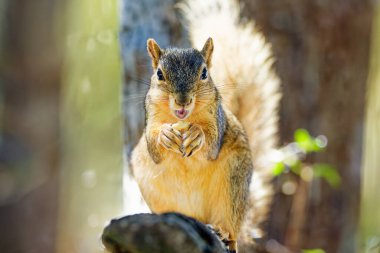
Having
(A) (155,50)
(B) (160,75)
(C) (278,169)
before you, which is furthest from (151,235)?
(C) (278,169)

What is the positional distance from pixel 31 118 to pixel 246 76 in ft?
8.48

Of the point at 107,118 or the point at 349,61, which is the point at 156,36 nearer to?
the point at 349,61

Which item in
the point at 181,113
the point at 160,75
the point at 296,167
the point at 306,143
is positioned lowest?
the point at 296,167

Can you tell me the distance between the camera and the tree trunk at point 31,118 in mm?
5047

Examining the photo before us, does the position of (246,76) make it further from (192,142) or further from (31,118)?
(31,118)

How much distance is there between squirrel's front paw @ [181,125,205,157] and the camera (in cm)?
208

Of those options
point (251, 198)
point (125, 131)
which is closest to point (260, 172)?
point (251, 198)

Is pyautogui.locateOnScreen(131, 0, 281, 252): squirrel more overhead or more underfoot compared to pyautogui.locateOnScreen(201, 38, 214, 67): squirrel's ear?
more underfoot

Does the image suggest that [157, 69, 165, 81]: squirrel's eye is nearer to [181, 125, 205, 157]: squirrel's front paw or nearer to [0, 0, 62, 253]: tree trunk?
[181, 125, 205, 157]: squirrel's front paw

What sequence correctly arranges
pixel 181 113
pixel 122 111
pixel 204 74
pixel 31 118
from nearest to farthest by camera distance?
1. pixel 181 113
2. pixel 204 74
3. pixel 122 111
4. pixel 31 118

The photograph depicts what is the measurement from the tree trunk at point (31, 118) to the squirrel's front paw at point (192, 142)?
9.98 ft

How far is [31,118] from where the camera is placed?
5.07 metres

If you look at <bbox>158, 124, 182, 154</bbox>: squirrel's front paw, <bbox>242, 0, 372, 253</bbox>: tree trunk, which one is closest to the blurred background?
<bbox>242, 0, 372, 253</bbox>: tree trunk

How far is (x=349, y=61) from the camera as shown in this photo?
3.55 meters
